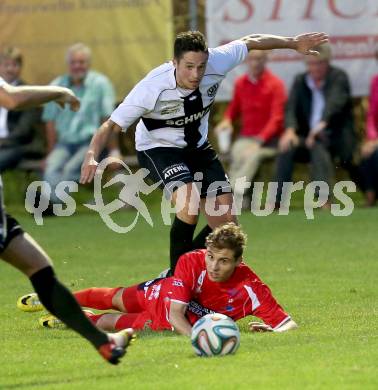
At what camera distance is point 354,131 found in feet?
52.8

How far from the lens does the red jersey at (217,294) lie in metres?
7.92

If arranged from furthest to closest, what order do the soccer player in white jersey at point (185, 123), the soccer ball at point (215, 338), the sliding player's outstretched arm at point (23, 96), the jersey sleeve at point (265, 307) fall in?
the soccer player in white jersey at point (185, 123) → the jersey sleeve at point (265, 307) → the soccer ball at point (215, 338) → the sliding player's outstretched arm at point (23, 96)

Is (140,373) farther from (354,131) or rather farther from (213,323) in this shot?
(354,131)

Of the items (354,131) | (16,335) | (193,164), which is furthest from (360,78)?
(16,335)

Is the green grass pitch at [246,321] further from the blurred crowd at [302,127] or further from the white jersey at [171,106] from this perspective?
the white jersey at [171,106]

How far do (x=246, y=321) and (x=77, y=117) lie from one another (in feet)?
26.0

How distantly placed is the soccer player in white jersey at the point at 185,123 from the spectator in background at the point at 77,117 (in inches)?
264

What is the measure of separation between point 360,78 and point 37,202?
4.68 metres

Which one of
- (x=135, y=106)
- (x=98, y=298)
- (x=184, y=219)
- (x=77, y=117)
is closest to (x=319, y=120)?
(x=77, y=117)

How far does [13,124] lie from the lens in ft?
53.6
